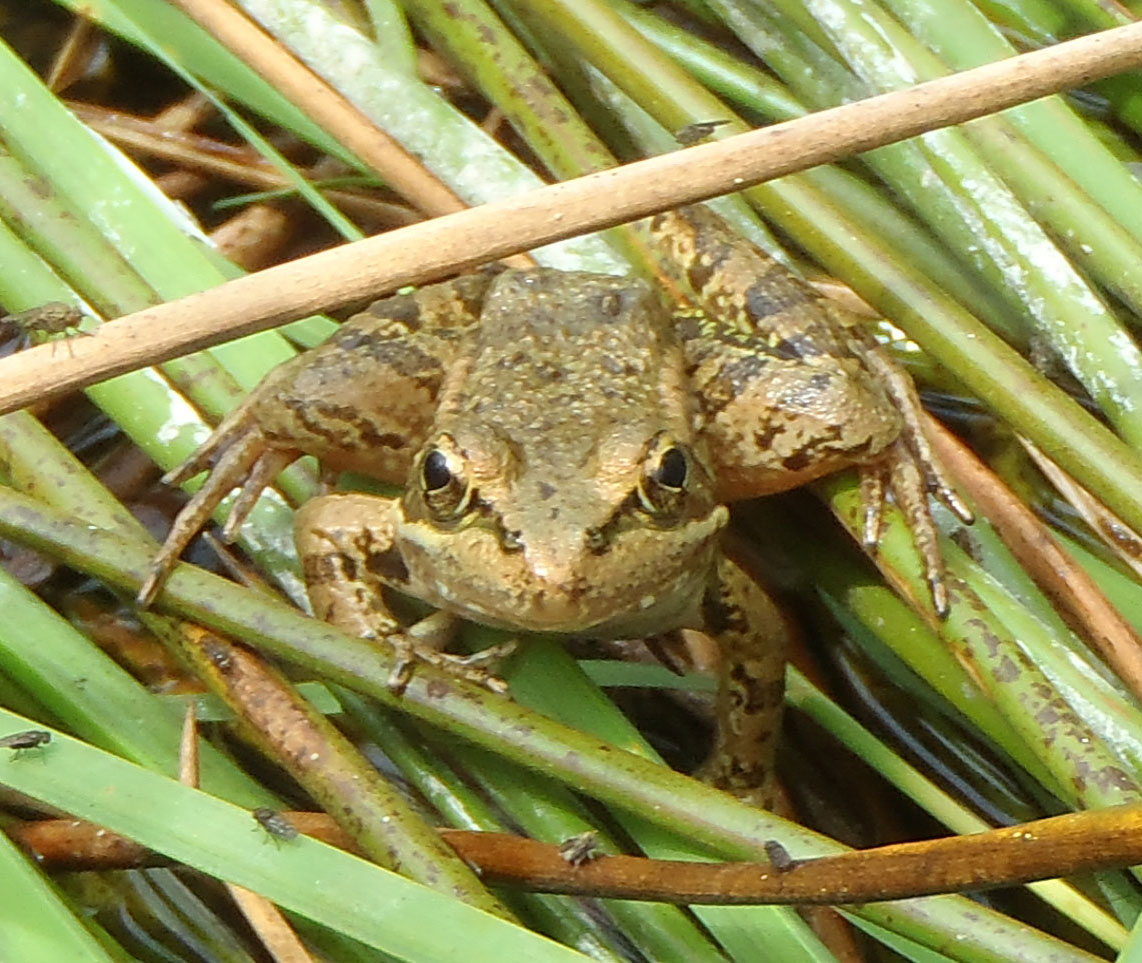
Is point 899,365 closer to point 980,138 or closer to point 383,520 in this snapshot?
point 980,138

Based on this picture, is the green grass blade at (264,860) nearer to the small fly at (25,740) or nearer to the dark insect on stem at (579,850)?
the small fly at (25,740)

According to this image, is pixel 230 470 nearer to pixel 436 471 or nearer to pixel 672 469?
pixel 436 471

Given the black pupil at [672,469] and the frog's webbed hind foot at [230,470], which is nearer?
the black pupil at [672,469]

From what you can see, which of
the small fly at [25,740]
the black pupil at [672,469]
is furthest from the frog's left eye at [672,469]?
the small fly at [25,740]

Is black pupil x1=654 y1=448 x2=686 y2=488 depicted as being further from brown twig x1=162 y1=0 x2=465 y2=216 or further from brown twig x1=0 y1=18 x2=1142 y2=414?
brown twig x1=162 y1=0 x2=465 y2=216

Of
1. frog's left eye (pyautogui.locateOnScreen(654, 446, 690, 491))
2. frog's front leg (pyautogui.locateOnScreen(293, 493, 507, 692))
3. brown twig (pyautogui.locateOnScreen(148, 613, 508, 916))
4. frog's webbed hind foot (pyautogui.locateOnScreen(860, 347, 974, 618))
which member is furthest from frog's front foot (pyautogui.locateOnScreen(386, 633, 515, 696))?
frog's webbed hind foot (pyautogui.locateOnScreen(860, 347, 974, 618))

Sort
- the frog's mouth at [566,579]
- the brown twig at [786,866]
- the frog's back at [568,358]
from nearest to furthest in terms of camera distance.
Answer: the brown twig at [786,866]
the frog's mouth at [566,579]
the frog's back at [568,358]
